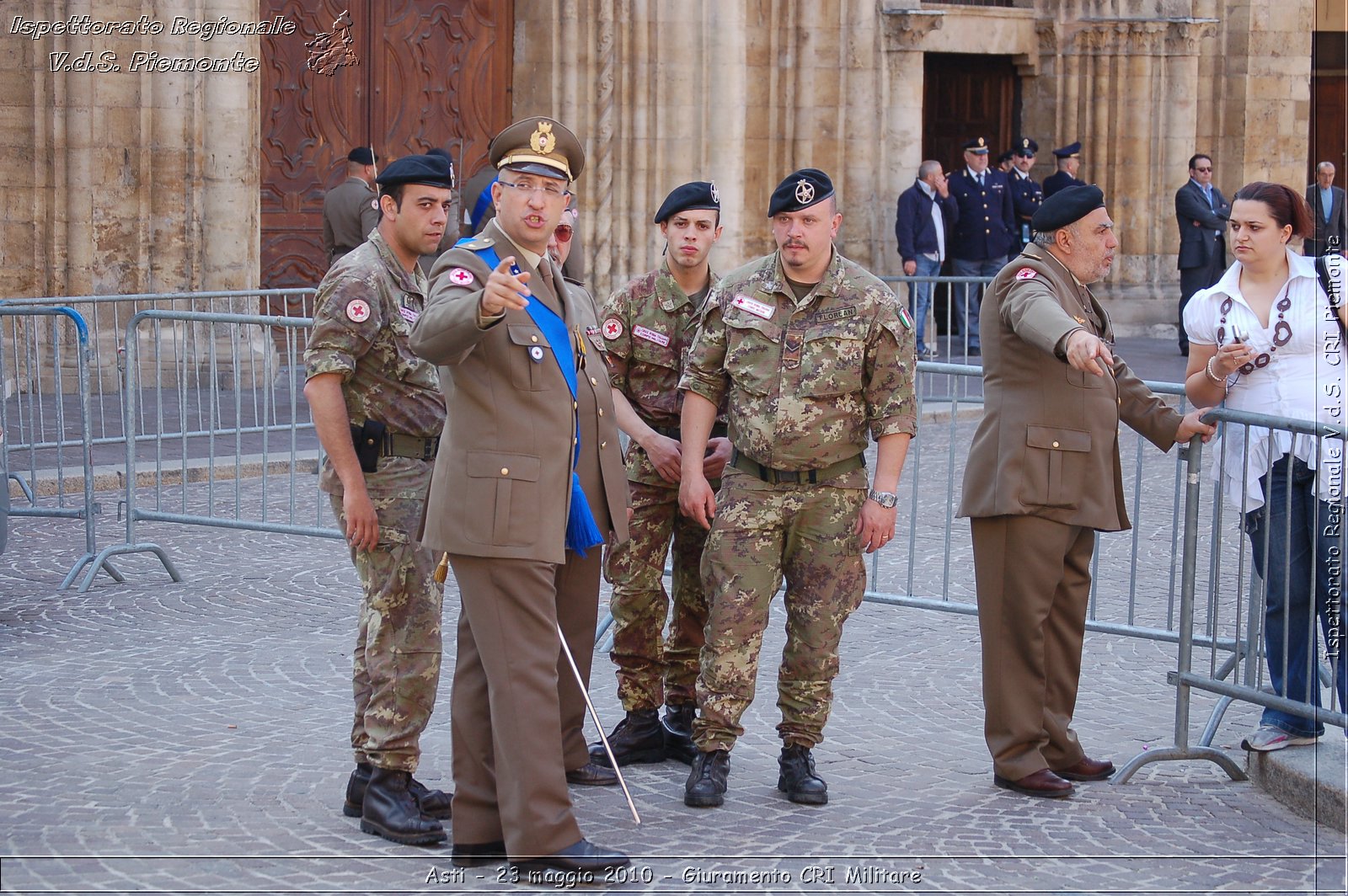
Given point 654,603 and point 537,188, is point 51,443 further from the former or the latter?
point 537,188

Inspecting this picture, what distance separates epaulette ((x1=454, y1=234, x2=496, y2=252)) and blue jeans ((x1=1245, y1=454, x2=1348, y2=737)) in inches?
101

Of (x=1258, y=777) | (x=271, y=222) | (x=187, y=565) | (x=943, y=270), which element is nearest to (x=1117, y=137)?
(x=943, y=270)

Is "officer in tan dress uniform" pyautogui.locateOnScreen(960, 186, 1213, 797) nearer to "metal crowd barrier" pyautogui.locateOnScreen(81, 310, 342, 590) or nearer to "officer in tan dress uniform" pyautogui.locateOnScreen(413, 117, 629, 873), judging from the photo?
"officer in tan dress uniform" pyautogui.locateOnScreen(413, 117, 629, 873)

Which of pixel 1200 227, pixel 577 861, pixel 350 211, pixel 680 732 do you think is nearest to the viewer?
pixel 577 861

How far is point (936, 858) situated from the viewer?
5.02 metres

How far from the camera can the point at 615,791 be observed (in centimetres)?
566

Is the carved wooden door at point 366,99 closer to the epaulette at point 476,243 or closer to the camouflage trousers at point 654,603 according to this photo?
the camouflage trousers at point 654,603

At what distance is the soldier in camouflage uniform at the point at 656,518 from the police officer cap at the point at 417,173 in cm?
89

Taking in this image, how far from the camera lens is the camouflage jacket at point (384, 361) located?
16.9 ft

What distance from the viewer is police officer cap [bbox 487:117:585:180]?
495 centimetres

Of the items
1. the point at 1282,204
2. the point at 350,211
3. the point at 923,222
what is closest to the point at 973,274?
the point at 923,222

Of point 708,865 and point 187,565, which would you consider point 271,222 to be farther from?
point 708,865

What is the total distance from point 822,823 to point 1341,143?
23.8m

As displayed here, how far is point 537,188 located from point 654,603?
161 cm
